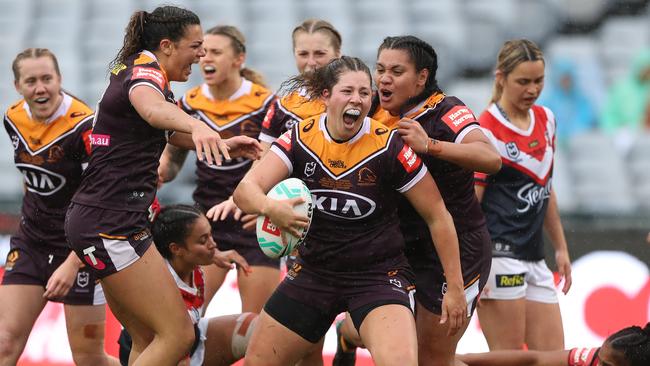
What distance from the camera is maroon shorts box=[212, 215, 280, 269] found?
23.9ft

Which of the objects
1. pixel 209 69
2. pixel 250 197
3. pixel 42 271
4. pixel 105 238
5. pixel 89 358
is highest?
pixel 209 69

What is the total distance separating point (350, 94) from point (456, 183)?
32.0 inches

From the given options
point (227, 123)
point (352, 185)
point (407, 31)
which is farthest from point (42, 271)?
point (407, 31)

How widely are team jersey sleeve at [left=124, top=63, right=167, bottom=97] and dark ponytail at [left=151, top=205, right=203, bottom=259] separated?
1.13 metres

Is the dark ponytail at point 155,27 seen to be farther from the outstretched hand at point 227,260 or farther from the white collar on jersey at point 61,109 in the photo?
the outstretched hand at point 227,260

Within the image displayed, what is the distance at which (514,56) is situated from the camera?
22.3ft

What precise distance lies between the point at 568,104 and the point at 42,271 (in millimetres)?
7623

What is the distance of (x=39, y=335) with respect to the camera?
29.3 feet

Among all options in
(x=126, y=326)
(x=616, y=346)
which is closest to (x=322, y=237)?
(x=126, y=326)

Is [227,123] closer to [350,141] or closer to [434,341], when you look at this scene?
[350,141]

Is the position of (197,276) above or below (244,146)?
below

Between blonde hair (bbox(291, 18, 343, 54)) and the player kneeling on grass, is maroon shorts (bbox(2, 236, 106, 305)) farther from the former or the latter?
blonde hair (bbox(291, 18, 343, 54))

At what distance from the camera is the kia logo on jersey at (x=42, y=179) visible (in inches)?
260

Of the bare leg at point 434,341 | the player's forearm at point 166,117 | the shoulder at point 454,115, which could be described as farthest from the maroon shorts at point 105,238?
the shoulder at point 454,115
